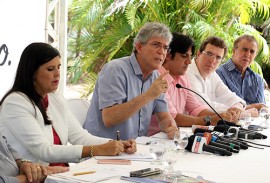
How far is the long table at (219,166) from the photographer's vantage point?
207cm

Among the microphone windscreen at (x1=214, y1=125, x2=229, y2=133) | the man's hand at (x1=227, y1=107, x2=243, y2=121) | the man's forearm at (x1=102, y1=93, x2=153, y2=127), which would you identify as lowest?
the microphone windscreen at (x1=214, y1=125, x2=229, y2=133)

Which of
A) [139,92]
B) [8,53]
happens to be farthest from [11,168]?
[8,53]

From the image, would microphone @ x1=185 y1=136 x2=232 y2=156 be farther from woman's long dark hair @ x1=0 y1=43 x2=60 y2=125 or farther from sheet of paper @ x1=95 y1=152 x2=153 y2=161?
woman's long dark hair @ x1=0 y1=43 x2=60 y2=125

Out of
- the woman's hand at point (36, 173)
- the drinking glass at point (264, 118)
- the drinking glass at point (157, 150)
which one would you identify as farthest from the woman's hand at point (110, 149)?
the drinking glass at point (264, 118)

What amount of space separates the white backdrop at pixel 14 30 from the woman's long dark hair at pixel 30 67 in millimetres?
1527

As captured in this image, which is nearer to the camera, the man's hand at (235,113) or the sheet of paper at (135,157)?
the sheet of paper at (135,157)

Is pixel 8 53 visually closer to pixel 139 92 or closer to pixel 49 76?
pixel 139 92

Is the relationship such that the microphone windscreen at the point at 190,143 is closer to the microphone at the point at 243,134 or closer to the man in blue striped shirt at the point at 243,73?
the microphone at the point at 243,134

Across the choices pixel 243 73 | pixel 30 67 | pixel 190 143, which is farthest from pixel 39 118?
pixel 243 73

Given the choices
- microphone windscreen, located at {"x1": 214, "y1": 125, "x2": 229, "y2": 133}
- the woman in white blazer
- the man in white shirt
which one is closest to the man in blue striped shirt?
the man in white shirt

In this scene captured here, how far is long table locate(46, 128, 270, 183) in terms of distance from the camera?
207 centimetres

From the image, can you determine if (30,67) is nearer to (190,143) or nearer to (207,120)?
(190,143)

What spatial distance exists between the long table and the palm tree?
411 centimetres

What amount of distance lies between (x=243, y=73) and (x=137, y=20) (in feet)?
7.35
